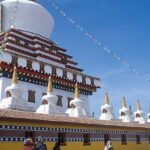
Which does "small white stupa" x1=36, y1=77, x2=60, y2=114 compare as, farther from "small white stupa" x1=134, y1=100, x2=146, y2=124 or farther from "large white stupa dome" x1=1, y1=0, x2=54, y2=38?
"small white stupa" x1=134, y1=100, x2=146, y2=124

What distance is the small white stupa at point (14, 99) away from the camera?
20.6 m

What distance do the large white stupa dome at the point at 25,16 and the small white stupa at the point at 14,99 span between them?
10106 mm

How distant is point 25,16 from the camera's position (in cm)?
3122

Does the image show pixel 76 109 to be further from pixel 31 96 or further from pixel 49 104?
pixel 31 96

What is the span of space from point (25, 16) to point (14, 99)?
1284cm

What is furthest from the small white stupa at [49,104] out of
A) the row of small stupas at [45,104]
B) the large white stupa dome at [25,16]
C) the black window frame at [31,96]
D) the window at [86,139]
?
the large white stupa dome at [25,16]

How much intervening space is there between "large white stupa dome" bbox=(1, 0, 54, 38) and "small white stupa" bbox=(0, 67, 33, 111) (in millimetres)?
10106

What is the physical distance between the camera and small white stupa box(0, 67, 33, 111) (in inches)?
811

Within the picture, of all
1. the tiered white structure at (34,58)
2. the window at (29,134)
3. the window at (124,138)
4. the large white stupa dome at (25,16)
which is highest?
the large white stupa dome at (25,16)

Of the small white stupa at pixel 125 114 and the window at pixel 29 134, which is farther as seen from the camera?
the small white stupa at pixel 125 114

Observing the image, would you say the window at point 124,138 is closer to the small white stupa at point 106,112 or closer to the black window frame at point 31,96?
the small white stupa at point 106,112

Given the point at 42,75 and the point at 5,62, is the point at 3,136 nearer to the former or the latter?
the point at 5,62

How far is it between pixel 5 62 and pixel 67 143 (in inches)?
335

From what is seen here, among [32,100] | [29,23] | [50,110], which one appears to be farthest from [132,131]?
[29,23]
